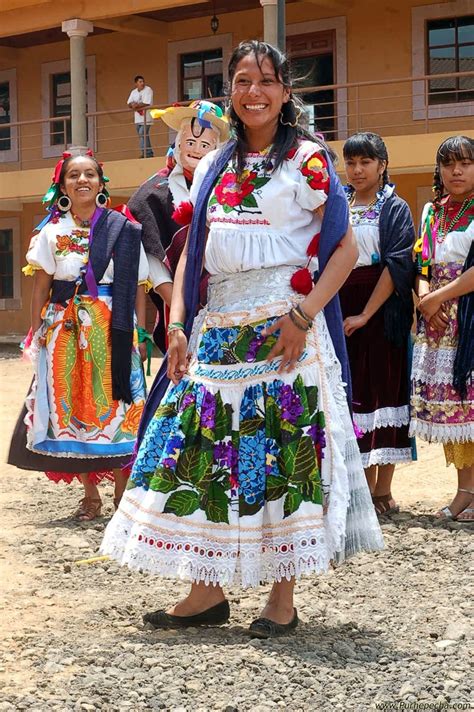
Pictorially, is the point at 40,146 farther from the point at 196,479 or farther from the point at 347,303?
the point at 196,479

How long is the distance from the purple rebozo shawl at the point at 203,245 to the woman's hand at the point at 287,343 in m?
0.22

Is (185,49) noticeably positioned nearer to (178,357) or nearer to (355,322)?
(355,322)

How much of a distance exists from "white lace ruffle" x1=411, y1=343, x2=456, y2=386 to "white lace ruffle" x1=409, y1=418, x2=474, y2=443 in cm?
20

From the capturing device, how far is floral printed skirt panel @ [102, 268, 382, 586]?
3828 mm

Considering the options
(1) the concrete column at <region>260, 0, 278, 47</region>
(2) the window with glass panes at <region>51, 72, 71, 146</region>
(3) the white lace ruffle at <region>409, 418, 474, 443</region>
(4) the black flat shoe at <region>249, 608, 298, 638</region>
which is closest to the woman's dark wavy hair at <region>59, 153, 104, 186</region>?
(3) the white lace ruffle at <region>409, 418, 474, 443</region>

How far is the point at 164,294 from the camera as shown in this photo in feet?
19.7

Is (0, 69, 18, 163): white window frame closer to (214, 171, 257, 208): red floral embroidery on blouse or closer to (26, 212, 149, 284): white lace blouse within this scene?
(26, 212, 149, 284): white lace blouse

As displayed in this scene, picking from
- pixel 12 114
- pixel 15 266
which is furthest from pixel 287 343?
pixel 12 114

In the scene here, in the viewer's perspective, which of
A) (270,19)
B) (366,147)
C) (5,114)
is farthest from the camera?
(5,114)

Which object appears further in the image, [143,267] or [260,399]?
[143,267]

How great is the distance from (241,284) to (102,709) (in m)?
1.40

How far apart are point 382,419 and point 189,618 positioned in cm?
234

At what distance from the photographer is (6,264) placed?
23000mm

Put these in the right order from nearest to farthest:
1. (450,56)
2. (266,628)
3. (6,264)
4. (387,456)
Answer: (266,628), (387,456), (450,56), (6,264)
